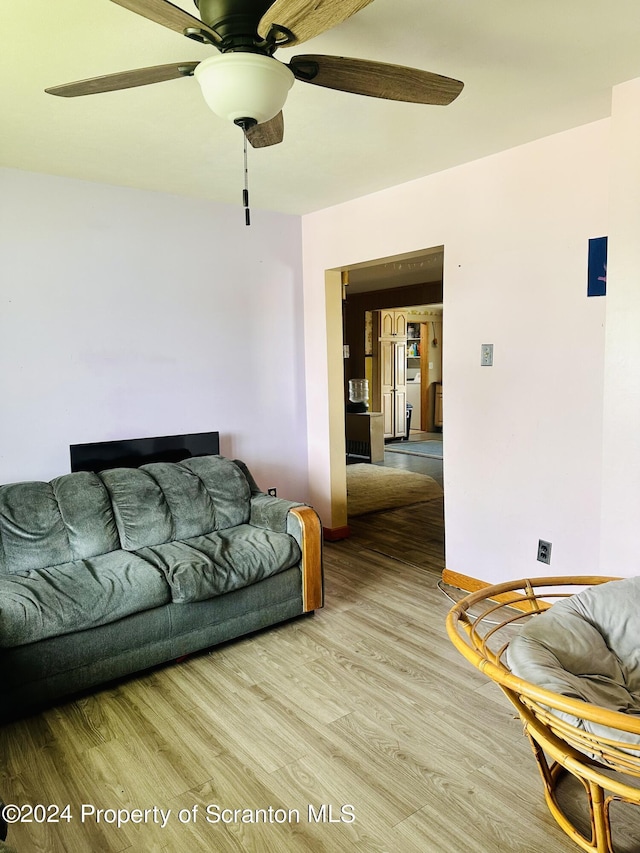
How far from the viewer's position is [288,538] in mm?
3107

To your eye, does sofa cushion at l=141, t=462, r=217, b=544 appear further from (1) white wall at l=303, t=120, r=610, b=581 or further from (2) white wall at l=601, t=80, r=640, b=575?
(2) white wall at l=601, t=80, r=640, b=575

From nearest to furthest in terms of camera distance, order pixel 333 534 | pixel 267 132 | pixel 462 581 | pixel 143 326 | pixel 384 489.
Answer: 1. pixel 267 132
2. pixel 462 581
3. pixel 143 326
4. pixel 333 534
5. pixel 384 489

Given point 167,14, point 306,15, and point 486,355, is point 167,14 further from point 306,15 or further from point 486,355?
point 486,355

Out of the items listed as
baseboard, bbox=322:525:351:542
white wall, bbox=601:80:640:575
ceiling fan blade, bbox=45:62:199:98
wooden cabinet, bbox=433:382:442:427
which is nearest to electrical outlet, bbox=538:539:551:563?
white wall, bbox=601:80:640:575

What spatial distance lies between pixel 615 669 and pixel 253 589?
5.47 ft

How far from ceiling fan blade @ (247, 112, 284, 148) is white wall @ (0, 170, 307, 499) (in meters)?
1.81

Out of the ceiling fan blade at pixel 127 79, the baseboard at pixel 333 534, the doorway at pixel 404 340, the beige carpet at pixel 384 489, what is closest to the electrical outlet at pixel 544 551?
the baseboard at pixel 333 534

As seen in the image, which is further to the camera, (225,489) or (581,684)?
(225,489)

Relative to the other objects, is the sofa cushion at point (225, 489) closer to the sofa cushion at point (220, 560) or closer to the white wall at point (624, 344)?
the sofa cushion at point (220, 560)

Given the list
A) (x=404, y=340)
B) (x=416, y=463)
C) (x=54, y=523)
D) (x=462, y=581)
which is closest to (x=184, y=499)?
(x=54, y=523)

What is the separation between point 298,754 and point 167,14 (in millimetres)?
2294

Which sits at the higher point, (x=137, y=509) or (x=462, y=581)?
(x=137, y=509)

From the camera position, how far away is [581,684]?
1.67m

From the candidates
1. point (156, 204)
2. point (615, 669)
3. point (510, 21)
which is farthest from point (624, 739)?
point (156, 204)
